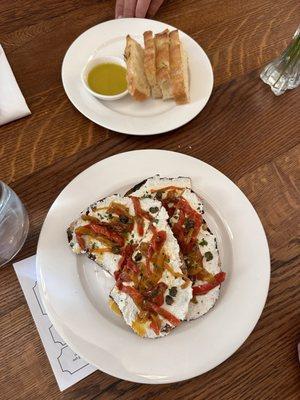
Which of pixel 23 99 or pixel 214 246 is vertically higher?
pixel 23 99

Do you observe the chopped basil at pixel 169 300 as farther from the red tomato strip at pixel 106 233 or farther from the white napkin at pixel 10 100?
the white napkin at pixel 10 100

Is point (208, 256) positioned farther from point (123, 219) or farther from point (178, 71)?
point (178, 71)

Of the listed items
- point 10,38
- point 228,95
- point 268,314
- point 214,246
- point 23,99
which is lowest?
point 268,314

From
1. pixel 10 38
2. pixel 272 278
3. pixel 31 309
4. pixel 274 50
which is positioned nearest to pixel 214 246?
pixel 272 278

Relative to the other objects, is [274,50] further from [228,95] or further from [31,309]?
[31,309]

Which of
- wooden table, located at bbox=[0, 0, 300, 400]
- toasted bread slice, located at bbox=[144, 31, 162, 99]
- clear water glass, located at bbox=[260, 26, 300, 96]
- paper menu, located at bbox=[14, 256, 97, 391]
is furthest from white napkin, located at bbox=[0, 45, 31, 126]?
clear water glass, located at bbox=[260, 26, 300, 96]

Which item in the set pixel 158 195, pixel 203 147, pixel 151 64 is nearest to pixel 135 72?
pixel 151 64

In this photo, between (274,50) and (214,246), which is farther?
(274,50)
